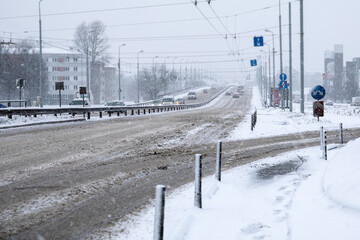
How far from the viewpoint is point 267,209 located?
6.98 m

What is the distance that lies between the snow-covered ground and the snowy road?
592mm

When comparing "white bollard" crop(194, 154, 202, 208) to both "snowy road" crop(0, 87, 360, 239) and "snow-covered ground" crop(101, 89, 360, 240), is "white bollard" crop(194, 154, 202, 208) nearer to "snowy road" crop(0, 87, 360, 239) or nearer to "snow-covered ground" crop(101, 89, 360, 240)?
"snow-covered ground" crop(101, 89, 360, 240)

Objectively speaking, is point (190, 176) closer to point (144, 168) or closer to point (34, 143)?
point (144, 168)

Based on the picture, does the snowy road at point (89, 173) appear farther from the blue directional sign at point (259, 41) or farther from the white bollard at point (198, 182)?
the blue directional sign at point (259, 41)

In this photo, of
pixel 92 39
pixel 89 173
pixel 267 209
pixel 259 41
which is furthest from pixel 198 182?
pixel 92 39

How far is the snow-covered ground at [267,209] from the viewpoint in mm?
5535

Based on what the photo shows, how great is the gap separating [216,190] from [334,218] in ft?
9.27

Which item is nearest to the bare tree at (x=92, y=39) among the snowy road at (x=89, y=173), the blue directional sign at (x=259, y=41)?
the blue directional sign at (x=259, y=41)

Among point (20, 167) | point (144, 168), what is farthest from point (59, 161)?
point (144, 168)

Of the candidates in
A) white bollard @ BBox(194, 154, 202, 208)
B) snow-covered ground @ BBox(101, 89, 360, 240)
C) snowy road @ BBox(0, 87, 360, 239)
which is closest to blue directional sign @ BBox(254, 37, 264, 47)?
snowy road @ BBox(0, 87, 360, 239)

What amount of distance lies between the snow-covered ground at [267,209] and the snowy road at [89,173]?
59 cm

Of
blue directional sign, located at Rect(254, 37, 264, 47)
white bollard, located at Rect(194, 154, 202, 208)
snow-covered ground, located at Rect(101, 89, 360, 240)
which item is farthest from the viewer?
blue directional sign, located at Rect(254, 37, 264, 47)

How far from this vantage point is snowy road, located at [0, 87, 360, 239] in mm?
5945

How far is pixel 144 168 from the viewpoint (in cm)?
1030
